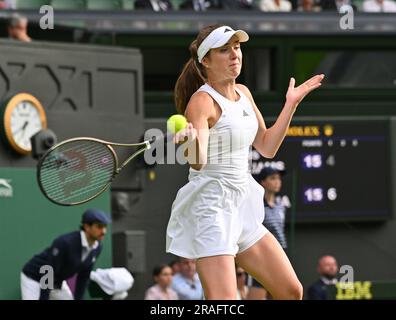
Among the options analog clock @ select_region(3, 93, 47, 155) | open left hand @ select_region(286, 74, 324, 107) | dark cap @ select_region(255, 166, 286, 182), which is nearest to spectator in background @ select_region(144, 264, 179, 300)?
dark cap @ select_region(255, 166, 286, 182)

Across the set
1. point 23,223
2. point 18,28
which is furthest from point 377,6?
point 23,223

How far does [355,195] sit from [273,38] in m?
1.56

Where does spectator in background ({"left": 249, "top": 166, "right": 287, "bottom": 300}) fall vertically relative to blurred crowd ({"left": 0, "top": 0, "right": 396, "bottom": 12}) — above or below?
below

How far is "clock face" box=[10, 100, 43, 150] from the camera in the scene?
34.2 feet

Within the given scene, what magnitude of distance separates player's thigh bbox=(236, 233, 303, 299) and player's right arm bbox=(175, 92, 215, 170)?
48cm

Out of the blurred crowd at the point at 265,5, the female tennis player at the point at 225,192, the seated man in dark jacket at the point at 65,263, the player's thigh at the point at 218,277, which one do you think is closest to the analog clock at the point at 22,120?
the seated man in dark jacket at the point at 65,263

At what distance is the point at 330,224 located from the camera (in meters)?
12.3

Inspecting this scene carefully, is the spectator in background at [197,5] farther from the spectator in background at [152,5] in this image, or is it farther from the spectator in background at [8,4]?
the spectator in background at [8,4]

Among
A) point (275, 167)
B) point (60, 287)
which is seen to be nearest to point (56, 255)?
point (60, 287)

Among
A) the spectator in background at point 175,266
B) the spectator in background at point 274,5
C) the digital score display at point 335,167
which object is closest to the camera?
the spectator in background at point 175,266

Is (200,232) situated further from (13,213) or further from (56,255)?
(13,213)

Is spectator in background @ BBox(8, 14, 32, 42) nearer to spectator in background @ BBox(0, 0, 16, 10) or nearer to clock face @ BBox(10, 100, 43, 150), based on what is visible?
clock face @ BBox(10, 100, 43, 150)

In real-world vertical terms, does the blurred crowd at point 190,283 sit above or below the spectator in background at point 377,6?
below

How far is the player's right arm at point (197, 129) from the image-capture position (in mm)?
5762
